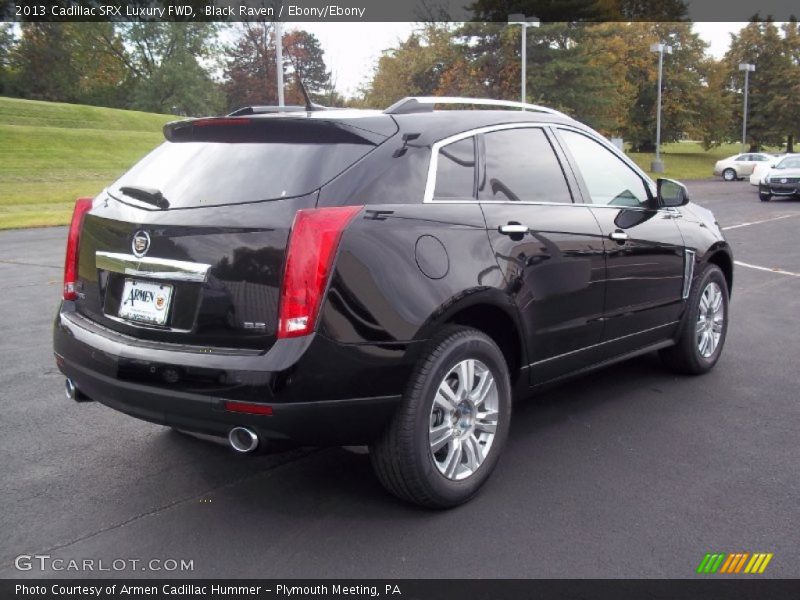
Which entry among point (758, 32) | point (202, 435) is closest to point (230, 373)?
point (202, 435)

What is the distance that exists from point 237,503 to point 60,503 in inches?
31.0

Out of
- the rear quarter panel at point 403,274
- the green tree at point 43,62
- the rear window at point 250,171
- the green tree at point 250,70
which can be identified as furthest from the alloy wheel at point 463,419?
the green tree at point 43,62

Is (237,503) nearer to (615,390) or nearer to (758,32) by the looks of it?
(615,390)

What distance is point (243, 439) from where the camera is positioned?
3.18 meters

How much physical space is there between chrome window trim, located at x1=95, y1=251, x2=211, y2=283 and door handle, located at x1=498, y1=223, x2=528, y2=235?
1.40m

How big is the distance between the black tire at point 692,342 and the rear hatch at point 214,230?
9.21ft

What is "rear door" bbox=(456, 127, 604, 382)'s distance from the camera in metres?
3.89

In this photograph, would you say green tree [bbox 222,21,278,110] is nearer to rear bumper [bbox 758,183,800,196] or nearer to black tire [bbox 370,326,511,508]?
rear bumper [bbox 758,183,800,196]

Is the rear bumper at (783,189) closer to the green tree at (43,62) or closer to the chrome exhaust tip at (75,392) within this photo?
the chrome exhaust tip at (75,392)

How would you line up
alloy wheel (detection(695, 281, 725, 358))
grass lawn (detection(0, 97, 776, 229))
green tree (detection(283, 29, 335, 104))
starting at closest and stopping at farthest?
alloy wheel (detection(695, 281, 725, 358)) < grass lawn (detection(0, 97, 776, 229)) < green tree (detection(283, 29, 335, 104))

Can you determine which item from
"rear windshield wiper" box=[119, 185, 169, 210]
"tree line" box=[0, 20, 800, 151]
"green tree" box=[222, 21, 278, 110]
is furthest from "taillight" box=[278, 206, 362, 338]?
"green tree" box=[222, 21, 278, 110]

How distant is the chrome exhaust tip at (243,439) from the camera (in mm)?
3145

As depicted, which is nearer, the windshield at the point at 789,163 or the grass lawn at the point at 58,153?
the grass lawn at the point at 58,153

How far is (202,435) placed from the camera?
3.37m
